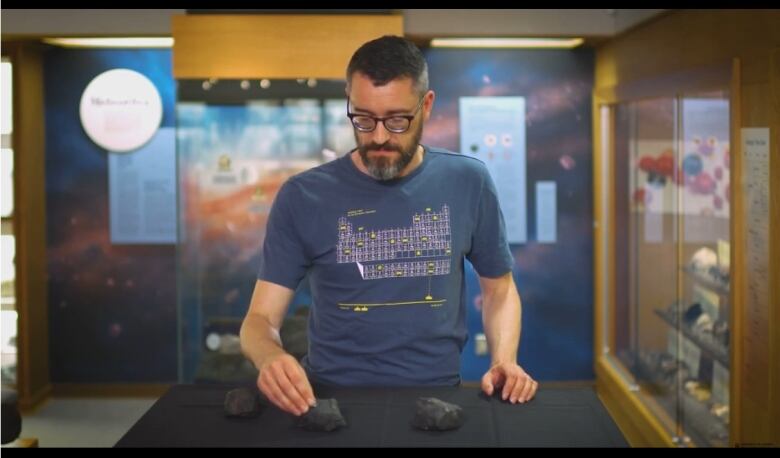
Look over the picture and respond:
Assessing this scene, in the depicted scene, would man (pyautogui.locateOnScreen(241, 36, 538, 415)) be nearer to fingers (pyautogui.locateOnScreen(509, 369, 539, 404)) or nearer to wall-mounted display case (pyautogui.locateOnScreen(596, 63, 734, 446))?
fingers (pyautogui.locateOnScreen(509, 369, 539, 404))

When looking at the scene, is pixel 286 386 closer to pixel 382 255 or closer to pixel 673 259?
pixel 382 255

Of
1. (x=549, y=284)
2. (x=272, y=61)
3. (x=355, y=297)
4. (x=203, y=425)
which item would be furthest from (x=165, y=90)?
(x=203, y=425)

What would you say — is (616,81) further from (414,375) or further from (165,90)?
(414,375)

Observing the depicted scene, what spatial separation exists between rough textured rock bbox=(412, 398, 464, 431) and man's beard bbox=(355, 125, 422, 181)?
63cm

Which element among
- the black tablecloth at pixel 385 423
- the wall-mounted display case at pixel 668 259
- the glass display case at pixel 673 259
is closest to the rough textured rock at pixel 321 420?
the black tablecloth at pixel 385 423

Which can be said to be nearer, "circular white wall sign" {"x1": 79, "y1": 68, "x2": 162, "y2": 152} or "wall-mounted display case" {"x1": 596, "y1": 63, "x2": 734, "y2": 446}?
"wall-mounted display case" {"x1": 596, "y1": 63, "x2": 734, "y2": 446}

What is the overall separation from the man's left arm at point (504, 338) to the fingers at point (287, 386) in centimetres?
37

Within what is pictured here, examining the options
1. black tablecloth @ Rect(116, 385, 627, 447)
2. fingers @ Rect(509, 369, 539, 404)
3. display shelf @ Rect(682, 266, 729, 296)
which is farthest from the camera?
display shelf @ Rect(682, 266, 729, 296)

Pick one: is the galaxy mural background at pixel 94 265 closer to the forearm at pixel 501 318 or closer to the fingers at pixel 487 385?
the forearm at pixel 501 318

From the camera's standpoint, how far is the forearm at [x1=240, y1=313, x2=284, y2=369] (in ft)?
6.63

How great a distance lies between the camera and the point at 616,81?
475 cm

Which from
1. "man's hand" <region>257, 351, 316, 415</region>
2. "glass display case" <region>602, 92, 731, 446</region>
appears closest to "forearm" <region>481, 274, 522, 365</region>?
"man's hand" <region>257, 351, 316, 415</region>

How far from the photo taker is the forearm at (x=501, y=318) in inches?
87.0

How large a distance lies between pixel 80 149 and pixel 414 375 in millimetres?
3565
